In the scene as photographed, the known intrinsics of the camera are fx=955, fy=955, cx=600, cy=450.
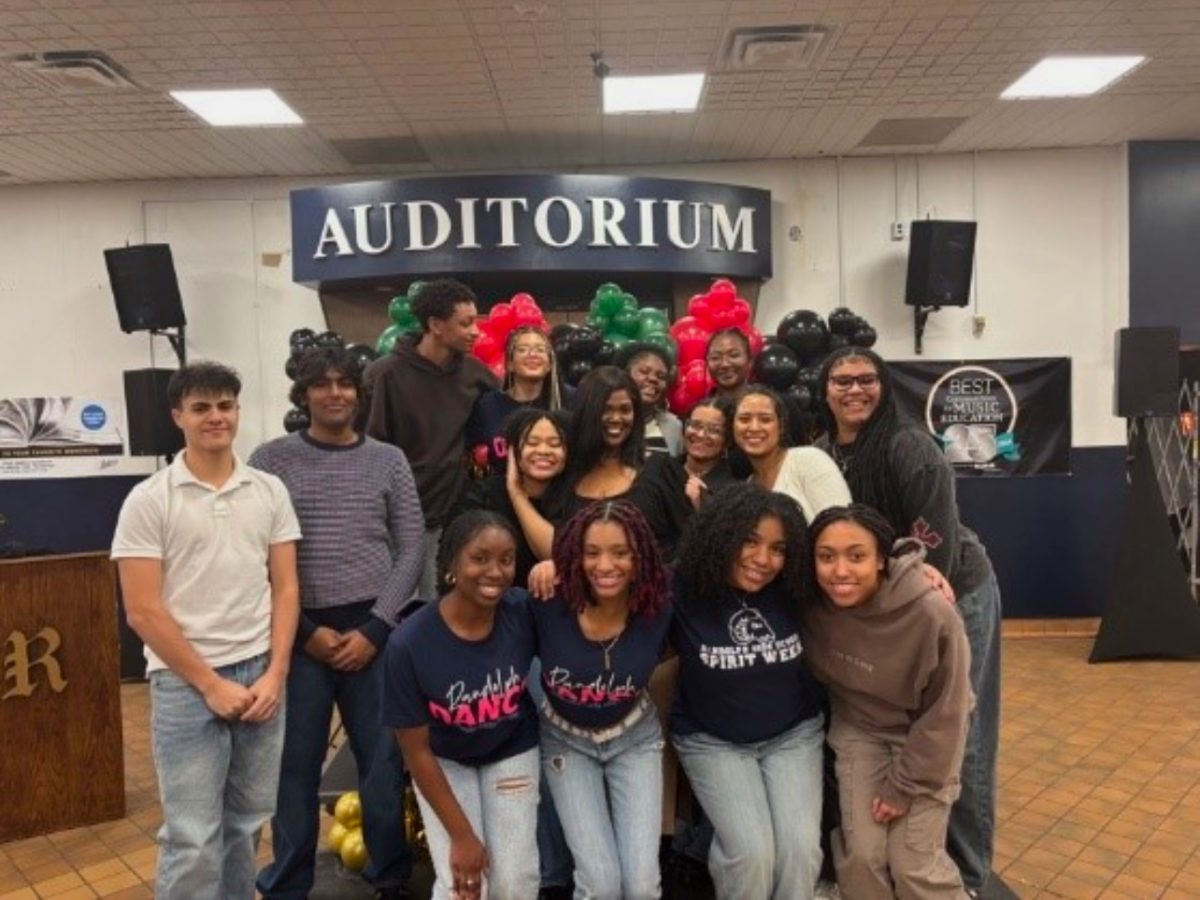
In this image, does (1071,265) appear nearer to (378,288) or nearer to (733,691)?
(378,288)

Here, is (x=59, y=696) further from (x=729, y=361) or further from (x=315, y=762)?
(x=729, y=361)

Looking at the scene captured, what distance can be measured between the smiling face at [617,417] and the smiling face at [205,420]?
3.23ft

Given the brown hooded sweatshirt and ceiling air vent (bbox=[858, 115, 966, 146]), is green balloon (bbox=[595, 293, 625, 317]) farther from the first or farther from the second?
the brown hooded sweatshirt

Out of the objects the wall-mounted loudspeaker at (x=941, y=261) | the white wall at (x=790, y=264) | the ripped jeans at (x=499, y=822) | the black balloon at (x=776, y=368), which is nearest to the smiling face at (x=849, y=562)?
the ripped jeans at (x=499, y=822)

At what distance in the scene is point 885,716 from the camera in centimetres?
239

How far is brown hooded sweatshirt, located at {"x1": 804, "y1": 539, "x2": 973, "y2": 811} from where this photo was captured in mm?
2285

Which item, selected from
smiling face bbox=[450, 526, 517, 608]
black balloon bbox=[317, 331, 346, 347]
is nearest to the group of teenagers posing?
smiling face bbox=[450, 526, 517, 608]

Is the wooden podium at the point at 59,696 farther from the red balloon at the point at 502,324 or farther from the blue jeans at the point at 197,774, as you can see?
the red balloon at the point at 502,324

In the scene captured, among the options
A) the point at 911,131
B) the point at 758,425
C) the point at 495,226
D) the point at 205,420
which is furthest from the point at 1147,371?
the point at 205,420

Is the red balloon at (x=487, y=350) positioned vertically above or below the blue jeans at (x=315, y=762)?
above

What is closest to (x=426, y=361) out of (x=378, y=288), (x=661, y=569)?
(x=661, y=569)

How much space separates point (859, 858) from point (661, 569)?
2.83 ft

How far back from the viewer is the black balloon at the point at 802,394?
374 cm

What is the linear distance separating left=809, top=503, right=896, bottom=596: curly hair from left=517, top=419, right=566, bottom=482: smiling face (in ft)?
2.36
